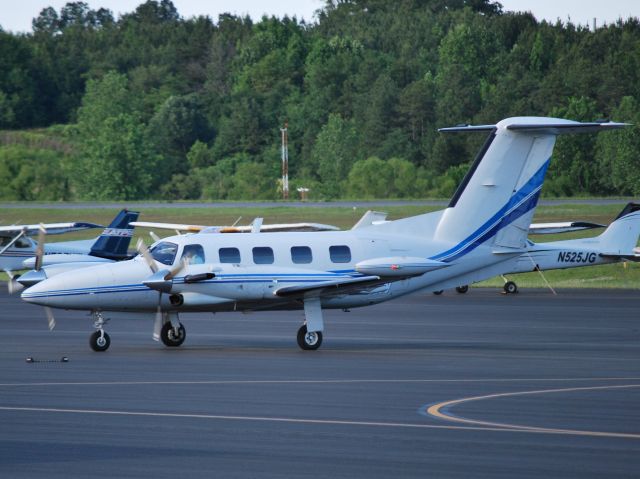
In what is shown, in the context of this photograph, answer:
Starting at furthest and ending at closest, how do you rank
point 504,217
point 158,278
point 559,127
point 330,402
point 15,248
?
point 15,248, point 504,217, point 559,127, point 158,278, point 330,402

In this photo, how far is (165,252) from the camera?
74.6 feet

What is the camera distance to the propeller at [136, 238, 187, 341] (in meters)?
22.1

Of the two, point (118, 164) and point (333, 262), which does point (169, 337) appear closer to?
point (333, 262)

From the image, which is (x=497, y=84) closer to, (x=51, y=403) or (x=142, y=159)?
(x=142, y=159)

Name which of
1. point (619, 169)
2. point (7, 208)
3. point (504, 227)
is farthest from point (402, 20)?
point (504, 227)

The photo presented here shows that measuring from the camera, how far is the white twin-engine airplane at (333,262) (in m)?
22.3

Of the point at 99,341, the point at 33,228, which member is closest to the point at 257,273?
the point at 99,341

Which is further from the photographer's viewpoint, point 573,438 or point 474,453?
point 573,438

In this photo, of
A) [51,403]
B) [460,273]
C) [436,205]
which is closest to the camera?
[51,403]

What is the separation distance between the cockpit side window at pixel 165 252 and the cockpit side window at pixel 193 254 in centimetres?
18

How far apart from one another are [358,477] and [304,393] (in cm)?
564

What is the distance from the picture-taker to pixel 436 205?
78.5 meters

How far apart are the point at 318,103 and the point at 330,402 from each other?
10536 centimetres

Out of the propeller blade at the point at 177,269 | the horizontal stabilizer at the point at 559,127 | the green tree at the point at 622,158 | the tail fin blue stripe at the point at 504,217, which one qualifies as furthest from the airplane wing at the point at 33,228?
the green tree at the point at 622,158
